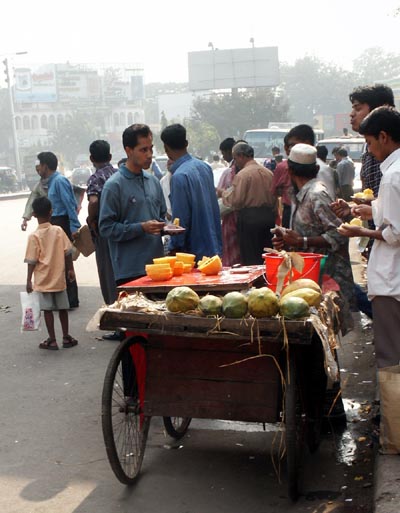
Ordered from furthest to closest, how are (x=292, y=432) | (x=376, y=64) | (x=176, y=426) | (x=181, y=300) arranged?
(x=376, y=64) < (x=176, y=426) < (x=181, y=300) < (x=292, y=432)

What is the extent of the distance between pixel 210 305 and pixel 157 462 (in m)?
1.29

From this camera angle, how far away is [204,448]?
17.6 ft

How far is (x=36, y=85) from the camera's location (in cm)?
12656

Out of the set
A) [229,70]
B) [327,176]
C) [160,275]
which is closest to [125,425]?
[160,275]

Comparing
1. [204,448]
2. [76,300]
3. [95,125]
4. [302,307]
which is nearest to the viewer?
[302,307]

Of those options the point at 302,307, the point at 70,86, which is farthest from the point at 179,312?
the point at 70,86

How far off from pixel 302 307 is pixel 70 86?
423 feet

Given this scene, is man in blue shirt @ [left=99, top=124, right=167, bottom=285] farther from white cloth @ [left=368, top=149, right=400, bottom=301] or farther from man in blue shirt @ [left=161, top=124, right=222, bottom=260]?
white cloth @ [left=368, top=149, right=400, bottom=301]

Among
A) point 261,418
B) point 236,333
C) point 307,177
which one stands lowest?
point 261,418

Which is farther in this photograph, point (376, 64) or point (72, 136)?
point (376, 64)

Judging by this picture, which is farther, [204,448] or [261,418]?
[204,448]

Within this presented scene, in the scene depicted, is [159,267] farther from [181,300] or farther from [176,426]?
[176,426]

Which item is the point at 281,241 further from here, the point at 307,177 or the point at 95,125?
the point at 95,125

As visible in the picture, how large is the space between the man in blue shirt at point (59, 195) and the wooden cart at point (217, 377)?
16.7 ft
